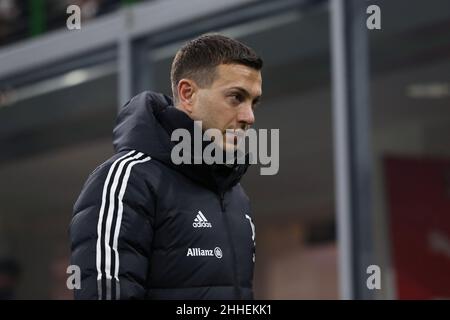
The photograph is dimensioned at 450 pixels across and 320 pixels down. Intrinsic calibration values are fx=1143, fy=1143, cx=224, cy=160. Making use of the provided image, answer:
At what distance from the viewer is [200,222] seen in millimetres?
2727

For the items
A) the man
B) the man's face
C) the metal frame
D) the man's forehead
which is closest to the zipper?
the man

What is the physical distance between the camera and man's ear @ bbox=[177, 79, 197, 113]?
283 centimetres

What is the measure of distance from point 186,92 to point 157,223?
0.37 m

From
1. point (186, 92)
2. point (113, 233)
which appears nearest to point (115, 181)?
point (113, 233)

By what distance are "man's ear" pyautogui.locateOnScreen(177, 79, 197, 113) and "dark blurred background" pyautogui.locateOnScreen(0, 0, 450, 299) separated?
3.07 m

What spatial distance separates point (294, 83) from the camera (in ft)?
26.6

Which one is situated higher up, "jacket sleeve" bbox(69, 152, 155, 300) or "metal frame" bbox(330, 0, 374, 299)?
"metal frame" bbox(330, 0, 374, 299)

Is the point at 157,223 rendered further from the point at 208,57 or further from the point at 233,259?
the point at 208,57

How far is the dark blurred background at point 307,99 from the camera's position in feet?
19.7

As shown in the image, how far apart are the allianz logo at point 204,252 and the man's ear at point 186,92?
37cm

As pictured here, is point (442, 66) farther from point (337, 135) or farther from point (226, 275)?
point (226, 275)

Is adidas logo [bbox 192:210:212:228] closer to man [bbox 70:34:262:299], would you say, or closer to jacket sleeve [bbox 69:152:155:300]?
man [bbox 70:34:262:299]

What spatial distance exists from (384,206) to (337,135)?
9.43 ft

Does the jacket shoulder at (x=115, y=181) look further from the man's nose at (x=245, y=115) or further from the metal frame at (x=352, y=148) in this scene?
the metal frame at (x=352, y=148)
